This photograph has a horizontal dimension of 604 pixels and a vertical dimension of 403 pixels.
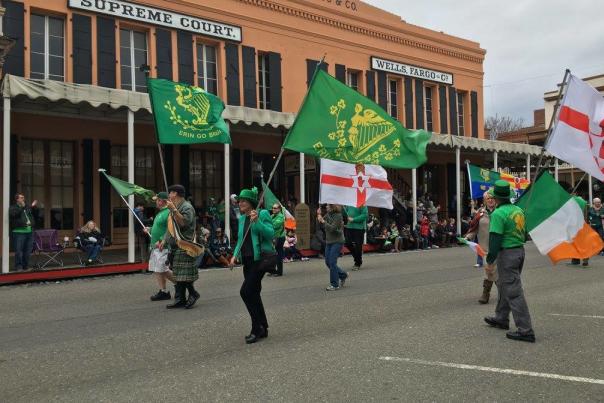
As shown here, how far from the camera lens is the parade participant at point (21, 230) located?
11109 mm

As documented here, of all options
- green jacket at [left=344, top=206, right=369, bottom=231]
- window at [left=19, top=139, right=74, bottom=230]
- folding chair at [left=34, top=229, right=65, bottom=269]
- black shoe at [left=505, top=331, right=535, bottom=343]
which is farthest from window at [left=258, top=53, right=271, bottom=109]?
black shoe at [left=505, top=331, right=535, bottom=343]

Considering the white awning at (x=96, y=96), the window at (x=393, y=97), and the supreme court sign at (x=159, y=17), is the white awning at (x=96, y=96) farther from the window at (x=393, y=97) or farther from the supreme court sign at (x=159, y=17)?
the window at (x=393, y=97)

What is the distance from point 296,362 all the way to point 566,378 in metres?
2.29

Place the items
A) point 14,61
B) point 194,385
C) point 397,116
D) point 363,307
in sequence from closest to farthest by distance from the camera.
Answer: point 194,385
point 363,307
point 14,61
point 397,116

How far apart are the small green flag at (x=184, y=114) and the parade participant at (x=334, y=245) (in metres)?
3.39

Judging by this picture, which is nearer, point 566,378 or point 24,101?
point 566,378

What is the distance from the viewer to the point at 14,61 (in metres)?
14.5

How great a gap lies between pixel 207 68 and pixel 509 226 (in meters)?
14.5

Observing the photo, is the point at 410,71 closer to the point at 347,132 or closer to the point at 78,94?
the point at 78,94

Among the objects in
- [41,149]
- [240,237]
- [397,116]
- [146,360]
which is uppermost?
[397,116]

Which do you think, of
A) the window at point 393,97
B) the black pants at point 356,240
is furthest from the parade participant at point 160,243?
the window at point 393,97


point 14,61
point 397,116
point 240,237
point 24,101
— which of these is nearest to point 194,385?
point 240,237

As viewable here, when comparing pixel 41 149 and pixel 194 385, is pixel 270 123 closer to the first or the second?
pixel 41 149

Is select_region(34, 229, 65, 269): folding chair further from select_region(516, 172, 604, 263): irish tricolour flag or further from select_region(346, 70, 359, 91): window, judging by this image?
select_region(346, 70, 359, 91): window
